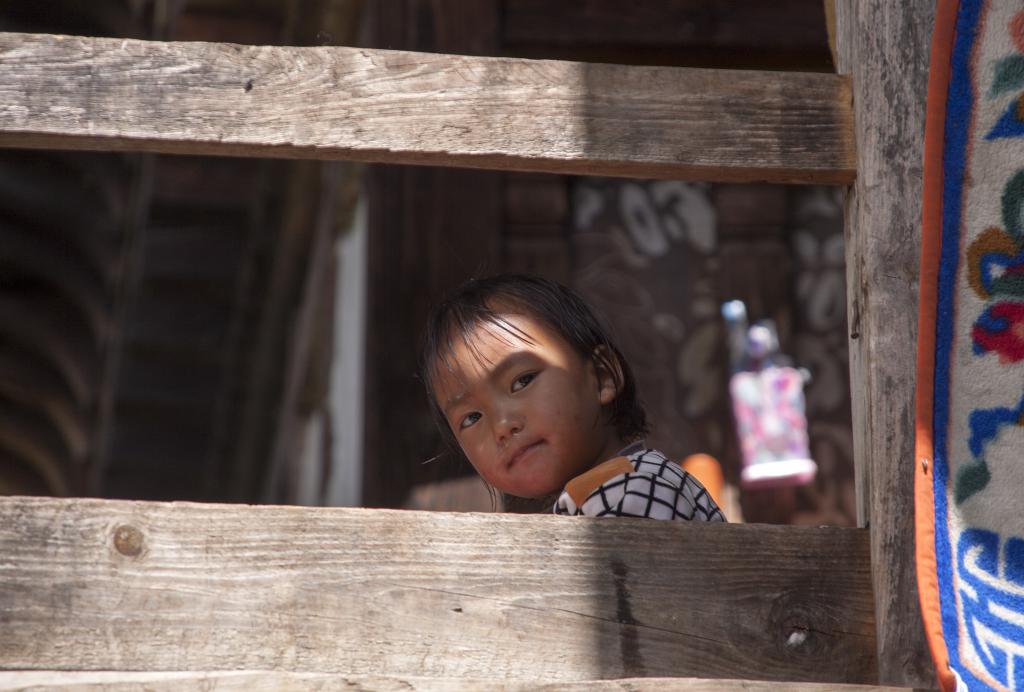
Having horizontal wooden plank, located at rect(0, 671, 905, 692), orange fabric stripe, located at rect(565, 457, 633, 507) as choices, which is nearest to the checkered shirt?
orange fabric stripe, located at rect(565, 457, 633, 507)

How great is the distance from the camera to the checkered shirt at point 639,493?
180 cm

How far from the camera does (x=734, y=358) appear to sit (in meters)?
3.21

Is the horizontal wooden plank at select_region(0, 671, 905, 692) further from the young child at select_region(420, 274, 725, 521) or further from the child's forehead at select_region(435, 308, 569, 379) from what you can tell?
the child's forehead at select_region(435, 308, 569, 379)

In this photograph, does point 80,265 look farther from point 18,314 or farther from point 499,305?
point 499,305

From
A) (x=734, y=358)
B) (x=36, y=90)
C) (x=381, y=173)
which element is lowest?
(x=36, y=90)

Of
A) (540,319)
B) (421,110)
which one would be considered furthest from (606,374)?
(421,110)

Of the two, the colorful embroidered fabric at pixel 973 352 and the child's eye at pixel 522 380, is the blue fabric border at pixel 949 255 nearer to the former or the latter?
the colorful embroidered fabric at pixel 973 352

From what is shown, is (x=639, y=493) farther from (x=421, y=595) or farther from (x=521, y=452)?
(x=421, y=595)

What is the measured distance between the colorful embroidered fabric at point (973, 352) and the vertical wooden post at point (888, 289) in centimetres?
10

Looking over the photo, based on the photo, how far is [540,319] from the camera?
7.05 feet

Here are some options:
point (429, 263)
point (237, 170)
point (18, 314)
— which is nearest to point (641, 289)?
point (429, 263)

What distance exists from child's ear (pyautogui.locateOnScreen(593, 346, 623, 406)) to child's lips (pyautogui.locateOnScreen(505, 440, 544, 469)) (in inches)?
6.4

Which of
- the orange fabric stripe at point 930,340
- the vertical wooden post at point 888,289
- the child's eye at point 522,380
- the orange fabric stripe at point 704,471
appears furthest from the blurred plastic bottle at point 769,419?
the orange fabric stripe at point 930,340

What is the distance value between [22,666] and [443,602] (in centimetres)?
42
